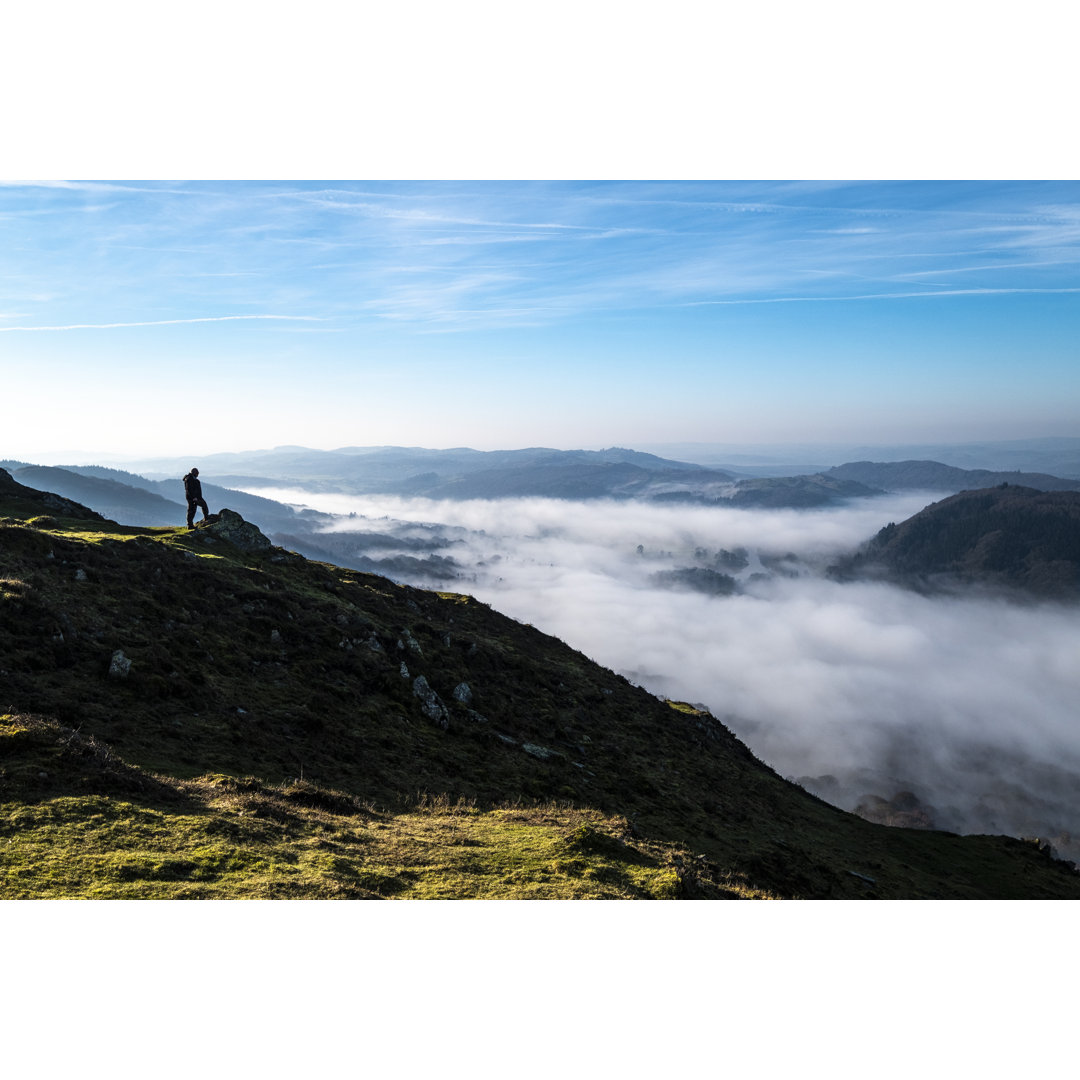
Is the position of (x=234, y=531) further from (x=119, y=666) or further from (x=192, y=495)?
(x=119, y=666)

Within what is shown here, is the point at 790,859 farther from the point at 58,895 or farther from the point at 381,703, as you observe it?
the point at 58,895

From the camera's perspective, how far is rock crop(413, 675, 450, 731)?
25.3 meters

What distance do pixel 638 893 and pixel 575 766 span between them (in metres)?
13.9

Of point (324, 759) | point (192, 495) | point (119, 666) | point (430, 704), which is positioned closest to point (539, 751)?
point (430, 704)

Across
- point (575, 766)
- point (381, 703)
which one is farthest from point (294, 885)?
point (575, 766)

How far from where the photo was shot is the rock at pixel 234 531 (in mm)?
35969

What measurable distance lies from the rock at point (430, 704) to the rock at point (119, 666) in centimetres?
1102

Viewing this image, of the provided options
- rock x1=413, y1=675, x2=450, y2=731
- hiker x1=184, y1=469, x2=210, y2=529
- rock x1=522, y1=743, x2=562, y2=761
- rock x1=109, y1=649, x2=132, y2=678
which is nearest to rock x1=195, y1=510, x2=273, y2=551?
hiker x1=184, y1=469, x2=210, y2=529

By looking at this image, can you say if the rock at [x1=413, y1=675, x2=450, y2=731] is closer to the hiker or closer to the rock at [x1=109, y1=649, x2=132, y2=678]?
the rock at [x1=109, y1=649, x2=132, y2=678]

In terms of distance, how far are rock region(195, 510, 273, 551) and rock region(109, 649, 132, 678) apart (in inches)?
719

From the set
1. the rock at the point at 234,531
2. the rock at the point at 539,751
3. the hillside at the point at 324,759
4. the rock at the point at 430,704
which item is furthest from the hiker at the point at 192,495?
the rock at the point at 539,751

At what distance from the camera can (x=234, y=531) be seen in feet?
120

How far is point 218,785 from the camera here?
14.5 meters

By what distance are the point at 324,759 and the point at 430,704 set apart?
23.8 feet
